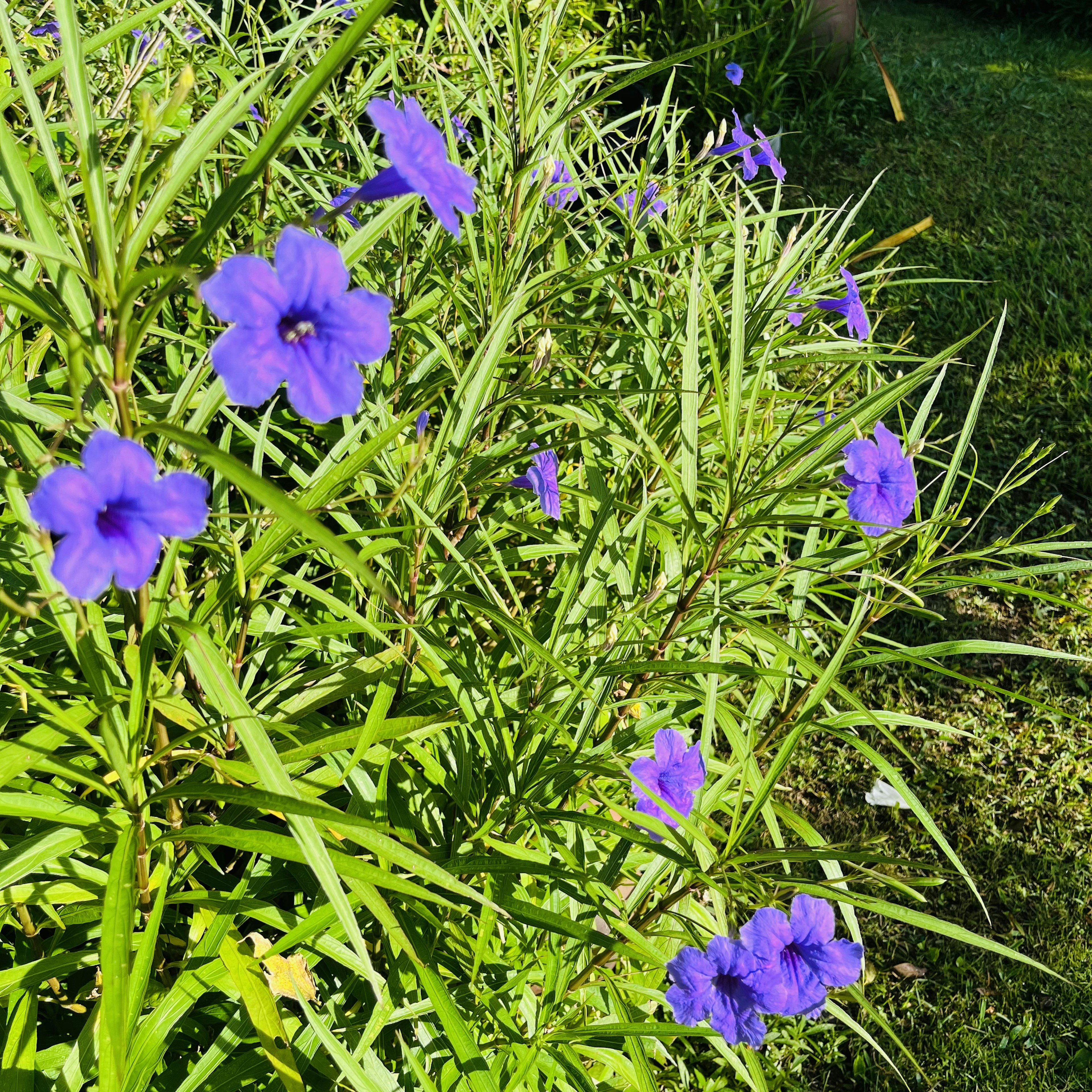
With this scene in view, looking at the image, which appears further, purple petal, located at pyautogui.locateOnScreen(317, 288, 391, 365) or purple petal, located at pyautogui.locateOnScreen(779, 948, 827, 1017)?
purple petal, located at pyautogui.locateOnScreen(779, 948, 827, 1017)

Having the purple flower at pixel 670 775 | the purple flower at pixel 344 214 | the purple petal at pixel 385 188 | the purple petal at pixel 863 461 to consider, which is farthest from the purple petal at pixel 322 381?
the purple petal at pixel 863 461

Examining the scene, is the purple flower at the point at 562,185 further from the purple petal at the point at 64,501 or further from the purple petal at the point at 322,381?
the purple petal at the point at 64,501

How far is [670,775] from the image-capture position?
1360 millimetres

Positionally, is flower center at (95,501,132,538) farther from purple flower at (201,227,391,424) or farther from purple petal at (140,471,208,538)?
purple flower at (201,227,391,424)

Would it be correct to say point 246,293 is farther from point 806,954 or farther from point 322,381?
point 806,954

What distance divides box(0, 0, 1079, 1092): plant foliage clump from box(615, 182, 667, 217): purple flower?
3 cm

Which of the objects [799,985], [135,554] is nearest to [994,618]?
[799,985]

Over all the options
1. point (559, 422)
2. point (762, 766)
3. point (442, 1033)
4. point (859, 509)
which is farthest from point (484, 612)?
point (762, 766)

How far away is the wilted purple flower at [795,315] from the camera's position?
2.04 m

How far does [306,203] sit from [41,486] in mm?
1795

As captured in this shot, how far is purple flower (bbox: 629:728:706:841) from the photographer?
1318 mm

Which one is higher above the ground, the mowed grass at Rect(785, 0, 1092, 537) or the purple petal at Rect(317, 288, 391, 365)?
the mowed grass at Rect(785, 0, 1092, 537)

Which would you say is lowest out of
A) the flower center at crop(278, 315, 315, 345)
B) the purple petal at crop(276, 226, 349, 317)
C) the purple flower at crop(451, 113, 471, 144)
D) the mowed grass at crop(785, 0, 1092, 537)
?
the flower center at crop(278, 315, 315, 345)

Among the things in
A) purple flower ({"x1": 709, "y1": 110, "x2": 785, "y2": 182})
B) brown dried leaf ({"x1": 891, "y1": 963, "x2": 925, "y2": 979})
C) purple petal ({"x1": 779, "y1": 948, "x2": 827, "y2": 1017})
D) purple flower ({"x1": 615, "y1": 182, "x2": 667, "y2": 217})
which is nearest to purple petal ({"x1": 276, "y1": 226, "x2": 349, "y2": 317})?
purple petal ({"x1": 779, "y1": 948, "x2": 827, "y2": 1017})
